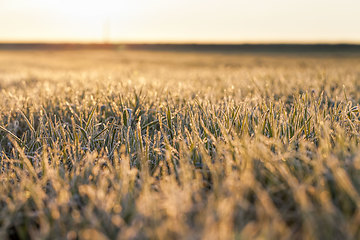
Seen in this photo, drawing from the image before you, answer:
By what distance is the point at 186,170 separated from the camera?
127 cm

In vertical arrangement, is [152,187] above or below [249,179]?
below

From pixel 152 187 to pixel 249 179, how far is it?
17.6 inches

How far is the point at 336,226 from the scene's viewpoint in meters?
0.89

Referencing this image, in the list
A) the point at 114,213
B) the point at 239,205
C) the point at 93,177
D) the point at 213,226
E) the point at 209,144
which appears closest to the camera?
the point at 213,226

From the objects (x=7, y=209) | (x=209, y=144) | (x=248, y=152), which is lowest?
(x=7, y=209)

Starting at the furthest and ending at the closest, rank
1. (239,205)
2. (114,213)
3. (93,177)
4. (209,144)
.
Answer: (209,144)
(93,177)
(114,213)
(239,205)

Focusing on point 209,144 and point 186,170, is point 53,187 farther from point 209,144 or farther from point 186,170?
point 209,144

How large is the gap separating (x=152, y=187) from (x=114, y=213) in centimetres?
24

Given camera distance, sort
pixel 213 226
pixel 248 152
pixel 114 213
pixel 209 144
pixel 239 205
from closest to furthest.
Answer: pixel 213 226
pixel 239 205
pixel 114 213
pixel 248 152
pixel 209 144

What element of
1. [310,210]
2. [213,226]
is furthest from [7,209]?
[310,210]

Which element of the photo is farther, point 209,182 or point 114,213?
point 209,182

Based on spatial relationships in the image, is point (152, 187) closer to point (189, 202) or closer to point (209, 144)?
point (189, 202)

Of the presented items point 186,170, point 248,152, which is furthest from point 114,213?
point 248,152

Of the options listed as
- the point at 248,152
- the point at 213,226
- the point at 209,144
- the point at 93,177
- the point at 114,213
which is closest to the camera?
the point at 213,226
